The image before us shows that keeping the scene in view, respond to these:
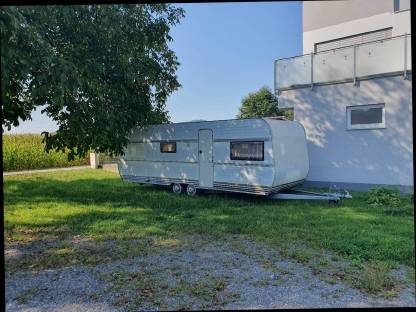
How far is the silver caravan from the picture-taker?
8477 mm

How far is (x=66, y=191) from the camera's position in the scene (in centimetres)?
1094

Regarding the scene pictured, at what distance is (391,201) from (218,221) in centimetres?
431

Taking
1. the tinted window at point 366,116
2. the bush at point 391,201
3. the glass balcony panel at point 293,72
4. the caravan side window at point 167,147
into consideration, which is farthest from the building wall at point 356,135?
the caravan side window at point 167,147

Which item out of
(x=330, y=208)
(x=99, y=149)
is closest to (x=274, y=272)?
(x=330, y=208)

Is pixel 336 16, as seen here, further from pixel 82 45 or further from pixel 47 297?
pixel 47 297

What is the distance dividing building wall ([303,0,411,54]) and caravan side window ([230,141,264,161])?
490 centimetres

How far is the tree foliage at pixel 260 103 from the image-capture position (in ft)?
73.5

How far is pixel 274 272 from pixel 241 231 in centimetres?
193

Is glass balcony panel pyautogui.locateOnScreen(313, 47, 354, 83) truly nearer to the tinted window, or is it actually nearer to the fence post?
the tinted window

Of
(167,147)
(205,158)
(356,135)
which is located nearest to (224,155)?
(205,158)

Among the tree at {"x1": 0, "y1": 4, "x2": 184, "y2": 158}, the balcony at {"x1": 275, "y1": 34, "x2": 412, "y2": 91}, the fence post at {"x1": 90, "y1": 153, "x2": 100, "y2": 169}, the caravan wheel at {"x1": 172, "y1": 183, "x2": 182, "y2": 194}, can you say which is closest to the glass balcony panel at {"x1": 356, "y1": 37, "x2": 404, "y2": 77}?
the balcony at {"x1": 275, "y1": 34, "x2": 412, "y2": 91}

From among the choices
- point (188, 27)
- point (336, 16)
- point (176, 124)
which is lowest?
point (176, 124)

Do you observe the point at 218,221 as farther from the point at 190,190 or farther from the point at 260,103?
the point at 260,103

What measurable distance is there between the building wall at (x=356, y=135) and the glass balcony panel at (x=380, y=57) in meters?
0.33
